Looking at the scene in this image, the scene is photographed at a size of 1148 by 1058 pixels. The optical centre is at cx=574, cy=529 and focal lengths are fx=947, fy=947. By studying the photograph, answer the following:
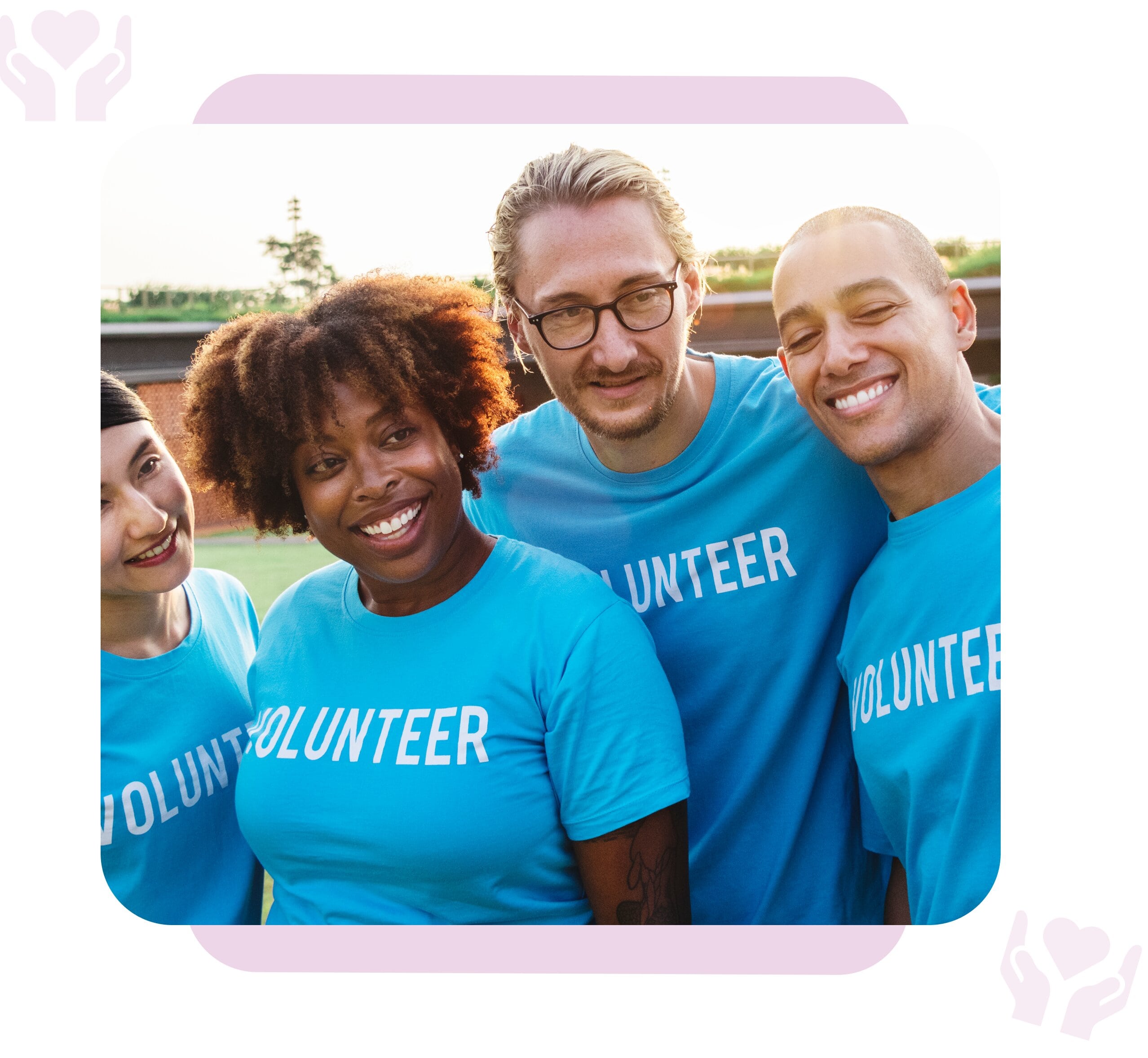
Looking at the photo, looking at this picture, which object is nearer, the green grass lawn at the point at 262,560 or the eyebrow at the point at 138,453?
the eyebrow at the point at 138,453

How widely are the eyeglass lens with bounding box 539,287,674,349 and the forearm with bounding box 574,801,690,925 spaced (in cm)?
81

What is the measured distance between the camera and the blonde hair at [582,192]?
1615mm

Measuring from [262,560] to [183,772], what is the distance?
16.4 inches

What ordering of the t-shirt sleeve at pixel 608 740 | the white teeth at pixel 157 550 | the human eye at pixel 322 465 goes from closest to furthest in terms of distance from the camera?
1. the t-shirt sleeve at pixel 608 740
2. the human eye at pixel 322 465
3. the white teeth at pixel 157 550

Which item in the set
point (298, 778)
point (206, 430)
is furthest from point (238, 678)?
point (206, 430)

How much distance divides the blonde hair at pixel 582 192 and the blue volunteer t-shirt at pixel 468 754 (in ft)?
1.86

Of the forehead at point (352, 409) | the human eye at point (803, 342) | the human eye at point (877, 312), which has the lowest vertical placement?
the forehead at point (352, 409)

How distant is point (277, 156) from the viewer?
1.66m

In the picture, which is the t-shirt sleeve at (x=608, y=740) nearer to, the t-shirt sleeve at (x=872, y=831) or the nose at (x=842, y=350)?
the t-shirt sleeve at (x=872, y=831)

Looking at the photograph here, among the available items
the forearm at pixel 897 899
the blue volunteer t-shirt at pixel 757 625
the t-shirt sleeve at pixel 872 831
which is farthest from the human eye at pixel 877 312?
the forearm at pixel 897 899

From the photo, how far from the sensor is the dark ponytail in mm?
1663

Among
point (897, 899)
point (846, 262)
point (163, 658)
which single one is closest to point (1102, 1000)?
point (897, 899)
